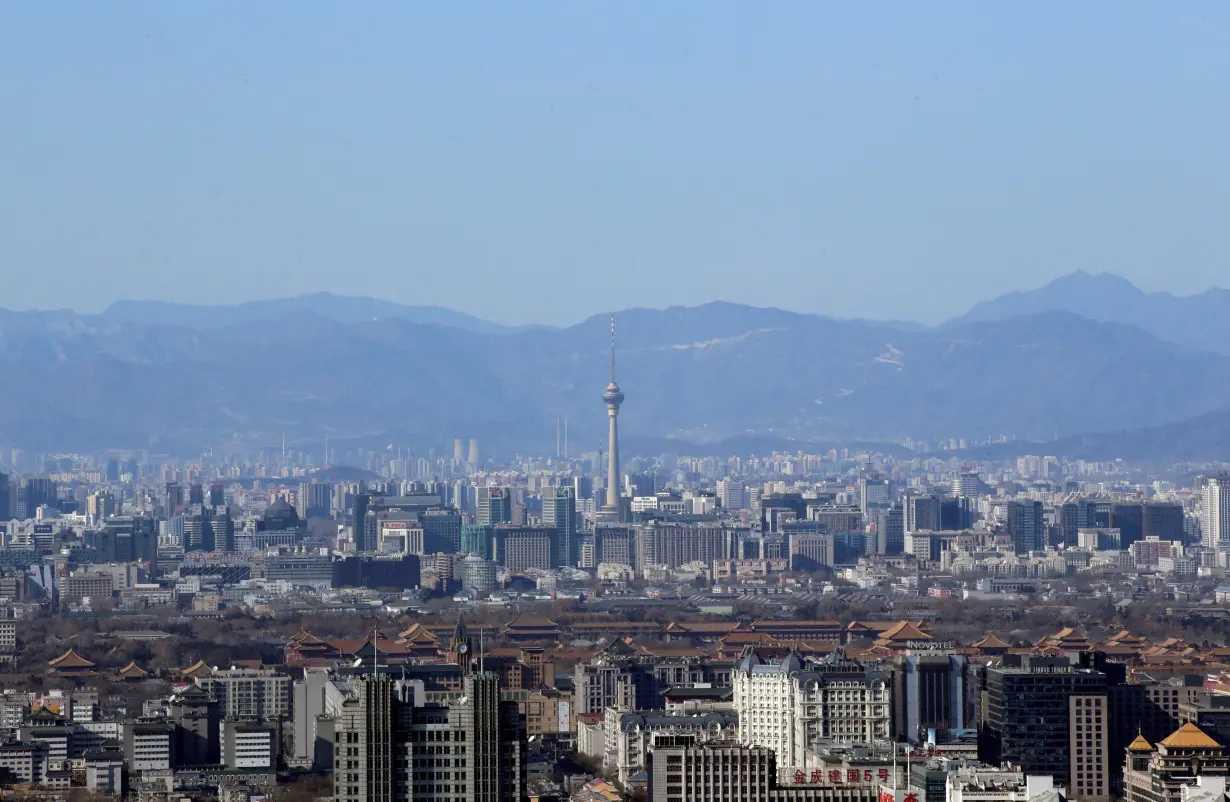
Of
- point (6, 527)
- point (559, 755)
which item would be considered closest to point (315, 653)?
point (559, 755)

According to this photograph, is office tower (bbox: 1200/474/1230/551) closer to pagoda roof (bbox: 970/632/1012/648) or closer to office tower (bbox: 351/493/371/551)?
office tower (bbox: 351/493/371/551)

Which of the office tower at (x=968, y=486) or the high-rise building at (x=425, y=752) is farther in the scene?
the office tower at (x=968, y=486)

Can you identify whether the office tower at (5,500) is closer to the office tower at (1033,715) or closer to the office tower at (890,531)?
the office tower at (890,531)

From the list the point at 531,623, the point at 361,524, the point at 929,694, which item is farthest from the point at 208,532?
the point at 929,694

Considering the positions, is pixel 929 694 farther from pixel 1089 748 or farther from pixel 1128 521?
pixel 1128 521

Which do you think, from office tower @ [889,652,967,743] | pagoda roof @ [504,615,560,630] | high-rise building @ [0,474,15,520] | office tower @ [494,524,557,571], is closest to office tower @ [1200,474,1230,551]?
office tower @ [494,524,557,571]

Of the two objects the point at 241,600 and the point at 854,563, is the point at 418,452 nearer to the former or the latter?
the point at 854,563

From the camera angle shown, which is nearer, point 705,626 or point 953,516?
point 705,626

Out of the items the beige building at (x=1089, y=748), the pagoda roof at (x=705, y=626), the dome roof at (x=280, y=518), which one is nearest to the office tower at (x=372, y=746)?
the beige building at (x=1089, y=748)
